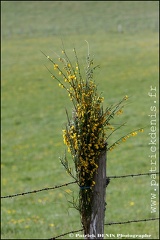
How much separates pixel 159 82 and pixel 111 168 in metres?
12.1

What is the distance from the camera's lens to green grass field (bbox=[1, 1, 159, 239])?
12578mm

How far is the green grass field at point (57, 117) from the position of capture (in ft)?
41.3

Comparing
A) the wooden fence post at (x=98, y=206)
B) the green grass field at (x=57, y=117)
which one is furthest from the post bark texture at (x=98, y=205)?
the green grass field at (x=57, y=117)

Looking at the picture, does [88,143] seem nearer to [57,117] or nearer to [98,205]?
[98,205]

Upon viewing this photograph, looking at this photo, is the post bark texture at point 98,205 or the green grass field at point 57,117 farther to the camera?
the green grass field at point 57,117

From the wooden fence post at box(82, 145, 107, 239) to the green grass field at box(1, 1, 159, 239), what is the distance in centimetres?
95

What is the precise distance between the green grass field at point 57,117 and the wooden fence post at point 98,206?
0.95 meters

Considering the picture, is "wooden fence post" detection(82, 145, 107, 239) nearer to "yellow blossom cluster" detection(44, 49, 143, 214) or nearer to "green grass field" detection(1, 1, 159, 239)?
"yellow blossom cluster" detection(44, 49, 143, 214)

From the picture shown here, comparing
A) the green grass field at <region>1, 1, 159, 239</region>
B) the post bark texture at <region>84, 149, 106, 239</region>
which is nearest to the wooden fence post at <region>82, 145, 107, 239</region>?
the post bark texture at <region>84, 149, 106, 239</region>

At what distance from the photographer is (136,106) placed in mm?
25094

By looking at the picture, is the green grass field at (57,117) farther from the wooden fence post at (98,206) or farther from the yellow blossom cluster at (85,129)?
the wooden fence post at (98,206)

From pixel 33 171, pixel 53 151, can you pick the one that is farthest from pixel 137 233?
pixel 53 151

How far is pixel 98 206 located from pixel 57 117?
771 inches

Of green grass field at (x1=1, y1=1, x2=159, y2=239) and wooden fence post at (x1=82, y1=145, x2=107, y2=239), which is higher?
green grass field at (x1=1, y1=1, x2=159, y2=239)
